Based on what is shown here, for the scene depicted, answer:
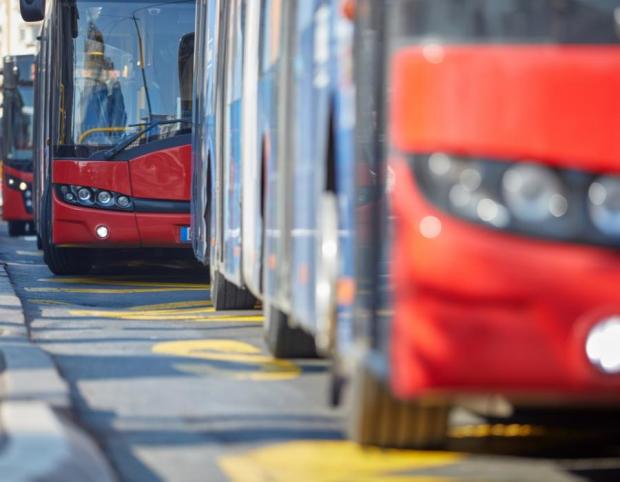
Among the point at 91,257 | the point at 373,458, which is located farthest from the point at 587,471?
the point at 91,257

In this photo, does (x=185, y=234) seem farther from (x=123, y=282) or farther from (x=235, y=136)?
(x=235, y=136)

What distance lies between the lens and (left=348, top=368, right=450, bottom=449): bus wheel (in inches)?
245

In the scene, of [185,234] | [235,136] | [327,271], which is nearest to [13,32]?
[185,234]

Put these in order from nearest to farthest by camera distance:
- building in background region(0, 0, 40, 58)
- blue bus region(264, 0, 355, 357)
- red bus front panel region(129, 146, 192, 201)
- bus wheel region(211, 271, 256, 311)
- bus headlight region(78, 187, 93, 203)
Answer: blue bus region(264, 0, 355, 357) → bus wheel region(211, 271, 256, 311) → red bus front panel region(129, 146, 192, 201) → bus headlight region(78, 187, 93, 203) → building in background region(0, 0, 40, 58)

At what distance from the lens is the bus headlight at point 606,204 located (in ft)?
17.0

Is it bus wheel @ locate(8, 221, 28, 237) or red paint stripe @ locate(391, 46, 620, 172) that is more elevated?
red paint stripe @ locate(391, 46, 620, 172)

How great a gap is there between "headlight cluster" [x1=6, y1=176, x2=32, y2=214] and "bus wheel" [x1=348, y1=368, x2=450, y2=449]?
2884 cm

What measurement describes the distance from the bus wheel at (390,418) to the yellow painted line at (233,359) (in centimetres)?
304

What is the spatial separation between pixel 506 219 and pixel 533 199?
3.9 inches

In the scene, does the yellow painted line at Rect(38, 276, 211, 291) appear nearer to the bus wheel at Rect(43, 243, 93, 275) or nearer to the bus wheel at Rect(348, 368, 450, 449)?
the bus wheel at Rect(43, 243, 93, 275)

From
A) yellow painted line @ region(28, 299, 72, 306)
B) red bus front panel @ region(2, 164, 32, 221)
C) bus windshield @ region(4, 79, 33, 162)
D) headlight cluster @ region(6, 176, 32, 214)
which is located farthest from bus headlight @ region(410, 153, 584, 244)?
bus windshield @ region(4, 79, 33, 162)

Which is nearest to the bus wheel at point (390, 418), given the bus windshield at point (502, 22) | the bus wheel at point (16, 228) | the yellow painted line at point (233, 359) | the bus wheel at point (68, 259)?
the bus windshield at point (502, 22)

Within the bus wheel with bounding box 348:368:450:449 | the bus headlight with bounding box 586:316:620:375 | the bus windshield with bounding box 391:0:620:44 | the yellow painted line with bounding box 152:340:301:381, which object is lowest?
the yellow painted line with bounding box 152:340:301:381

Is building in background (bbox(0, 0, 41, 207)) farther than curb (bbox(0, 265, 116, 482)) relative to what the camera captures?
Yes
